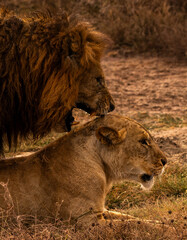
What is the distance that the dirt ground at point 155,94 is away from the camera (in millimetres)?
5852

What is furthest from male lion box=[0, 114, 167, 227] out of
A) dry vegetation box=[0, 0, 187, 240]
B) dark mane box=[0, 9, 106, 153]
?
dark mane box=[0, 9, 106, 153]

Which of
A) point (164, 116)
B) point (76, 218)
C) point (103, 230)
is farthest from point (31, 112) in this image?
point (164, 116)

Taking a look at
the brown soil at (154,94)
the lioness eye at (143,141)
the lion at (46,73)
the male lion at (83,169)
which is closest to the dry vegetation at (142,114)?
the brown soil at (154,94)

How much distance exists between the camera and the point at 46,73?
12.6ft

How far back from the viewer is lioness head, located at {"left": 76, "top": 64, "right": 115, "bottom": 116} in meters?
3.95

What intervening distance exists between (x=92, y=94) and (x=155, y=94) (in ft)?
14.7

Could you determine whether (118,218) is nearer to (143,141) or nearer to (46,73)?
(143,141)


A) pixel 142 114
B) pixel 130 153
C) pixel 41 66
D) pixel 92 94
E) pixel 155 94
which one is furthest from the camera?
pixel 155 94

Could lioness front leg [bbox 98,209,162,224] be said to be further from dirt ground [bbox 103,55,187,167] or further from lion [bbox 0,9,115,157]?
dirt ground [bbox 103,55,187,167]

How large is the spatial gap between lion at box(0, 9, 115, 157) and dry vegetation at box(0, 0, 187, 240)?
2.67 feet

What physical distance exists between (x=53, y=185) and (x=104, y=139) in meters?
0.48

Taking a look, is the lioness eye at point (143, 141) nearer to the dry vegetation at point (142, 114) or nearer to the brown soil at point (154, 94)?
the dry vegetation at point (142, 114)

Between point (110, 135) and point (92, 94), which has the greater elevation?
point (92, 94)

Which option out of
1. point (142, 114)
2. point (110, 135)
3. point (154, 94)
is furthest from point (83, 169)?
point (154, 94)
